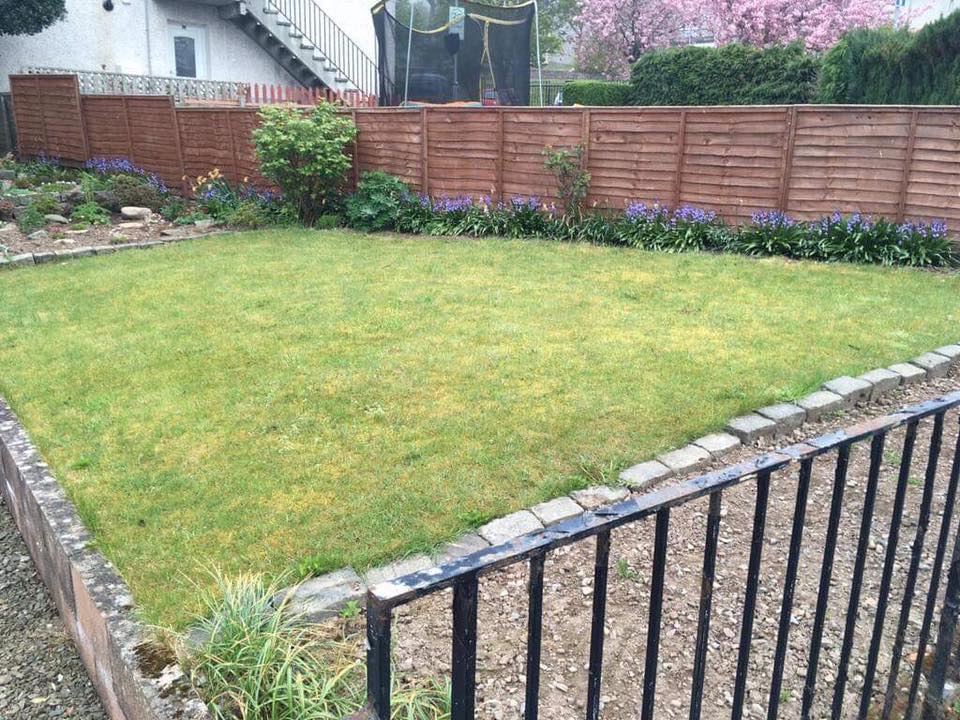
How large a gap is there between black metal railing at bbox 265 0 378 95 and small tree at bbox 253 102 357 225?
9.30 metres

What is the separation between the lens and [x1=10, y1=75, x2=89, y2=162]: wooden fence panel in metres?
15.2

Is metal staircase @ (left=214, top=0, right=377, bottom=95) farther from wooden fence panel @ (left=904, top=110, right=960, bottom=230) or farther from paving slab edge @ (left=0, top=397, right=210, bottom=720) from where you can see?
paving slab edge @ (left=0, top=397, right=210, bottom=720)

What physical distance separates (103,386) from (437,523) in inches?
108

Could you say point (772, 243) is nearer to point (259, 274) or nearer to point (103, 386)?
point (259, 274)

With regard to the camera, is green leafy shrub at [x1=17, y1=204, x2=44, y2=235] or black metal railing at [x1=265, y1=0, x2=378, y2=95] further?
black metal railing at [x1=265, y1=0, x2=378, y2=95]

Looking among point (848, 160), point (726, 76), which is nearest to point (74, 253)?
point (848, 160)

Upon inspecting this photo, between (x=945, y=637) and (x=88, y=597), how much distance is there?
8.73 ft

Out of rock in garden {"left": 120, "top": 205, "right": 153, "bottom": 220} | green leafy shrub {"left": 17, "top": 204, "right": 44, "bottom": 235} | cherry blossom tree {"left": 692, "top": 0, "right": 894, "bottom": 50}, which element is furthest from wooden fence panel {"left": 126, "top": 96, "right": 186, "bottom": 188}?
cherry blossom tree {"left": 692, "top": 0, "right": 894, "bottom": 50}

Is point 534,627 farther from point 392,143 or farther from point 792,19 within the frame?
point 792,19

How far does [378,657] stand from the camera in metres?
1.18

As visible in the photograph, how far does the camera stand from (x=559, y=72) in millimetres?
40500

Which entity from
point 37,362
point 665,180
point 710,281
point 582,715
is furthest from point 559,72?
point 582,715

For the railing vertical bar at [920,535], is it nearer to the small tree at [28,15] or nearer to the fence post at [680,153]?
the fence post at [680,153]

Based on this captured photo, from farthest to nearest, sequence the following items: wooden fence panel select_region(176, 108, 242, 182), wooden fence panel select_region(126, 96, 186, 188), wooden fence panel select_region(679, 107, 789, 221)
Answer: wooden fence panel select_region(126, 96, 186, 188), wooden fence panel select_region(176, 108, 242, 182), wooden fence panel select_region(679, 107, 789, 221)
